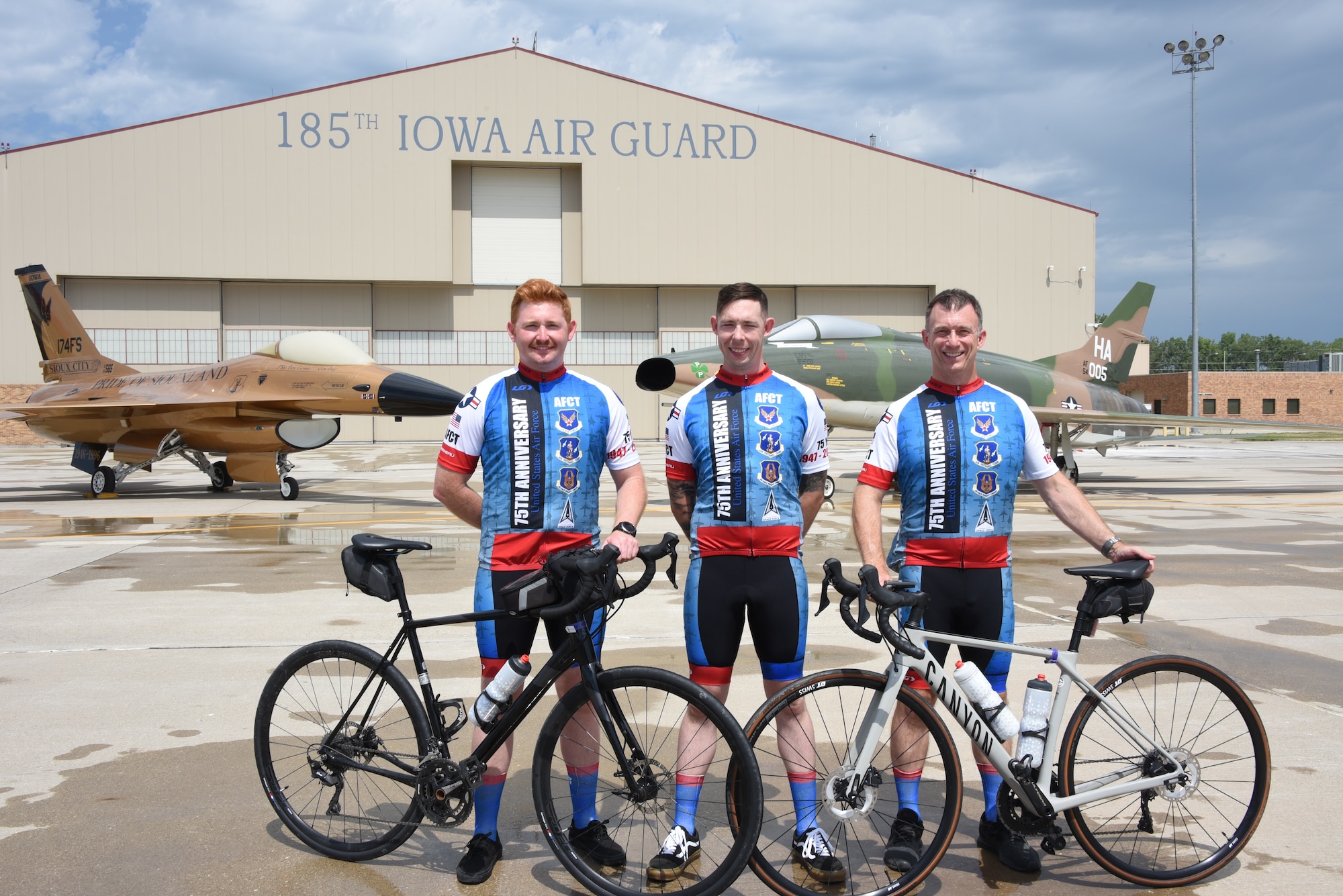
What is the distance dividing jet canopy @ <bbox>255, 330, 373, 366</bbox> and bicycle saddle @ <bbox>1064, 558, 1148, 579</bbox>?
14.1 m

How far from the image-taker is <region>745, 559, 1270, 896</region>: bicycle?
3100mm

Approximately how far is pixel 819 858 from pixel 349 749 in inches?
67.3

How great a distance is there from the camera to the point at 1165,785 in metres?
3.28

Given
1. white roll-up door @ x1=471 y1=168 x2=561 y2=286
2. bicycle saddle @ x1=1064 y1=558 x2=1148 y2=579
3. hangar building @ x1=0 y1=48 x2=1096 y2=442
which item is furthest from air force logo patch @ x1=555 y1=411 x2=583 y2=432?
white roll-up door @ x1=471 y1=168 x2=561 y2=286

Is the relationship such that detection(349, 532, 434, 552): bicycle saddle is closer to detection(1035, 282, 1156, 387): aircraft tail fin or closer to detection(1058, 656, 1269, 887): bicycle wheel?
detection(1058, 656, 1269, 887): bicycle wheel

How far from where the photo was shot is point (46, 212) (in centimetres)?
3338

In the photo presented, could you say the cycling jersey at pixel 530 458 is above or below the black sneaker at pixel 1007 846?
above

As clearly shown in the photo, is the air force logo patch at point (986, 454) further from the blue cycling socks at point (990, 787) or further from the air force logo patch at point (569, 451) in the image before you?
the air force logo patch at point (569, 451)

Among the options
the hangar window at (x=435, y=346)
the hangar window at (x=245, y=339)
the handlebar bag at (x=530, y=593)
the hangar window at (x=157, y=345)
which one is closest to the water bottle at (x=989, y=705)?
the handlebar bag at (x=530, y=593)

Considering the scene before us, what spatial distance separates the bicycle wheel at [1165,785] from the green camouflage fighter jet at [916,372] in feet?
24.1

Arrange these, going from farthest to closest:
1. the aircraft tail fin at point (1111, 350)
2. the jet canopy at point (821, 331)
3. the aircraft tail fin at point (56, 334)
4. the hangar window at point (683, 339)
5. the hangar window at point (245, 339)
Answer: the hangar window at point (683, 339) → the hangar window at point (245, 339) → the aircraft tail fin at point (1111, 350) → the aircraft tail fin at point (56, 334) → the jet canopy at point (821, 331)

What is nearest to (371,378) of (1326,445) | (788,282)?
(788,282)

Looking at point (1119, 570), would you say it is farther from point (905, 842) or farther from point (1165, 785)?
point (905, 842)

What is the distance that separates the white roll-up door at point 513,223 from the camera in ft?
117
